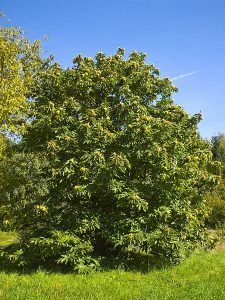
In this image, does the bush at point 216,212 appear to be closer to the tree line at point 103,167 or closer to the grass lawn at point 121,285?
the tree line at point 103,167

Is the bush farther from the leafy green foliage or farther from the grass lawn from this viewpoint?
the leafy green foliage

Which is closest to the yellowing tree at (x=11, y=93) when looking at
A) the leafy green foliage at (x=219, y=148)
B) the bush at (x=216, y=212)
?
the bush at (x=216, y=212)

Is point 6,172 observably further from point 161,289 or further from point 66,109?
point 161,289

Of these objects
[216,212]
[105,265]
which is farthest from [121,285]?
[216,212]

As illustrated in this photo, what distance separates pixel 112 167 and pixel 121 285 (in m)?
3.92

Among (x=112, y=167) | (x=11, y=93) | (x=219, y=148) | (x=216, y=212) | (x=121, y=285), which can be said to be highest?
(x=219, y=148)

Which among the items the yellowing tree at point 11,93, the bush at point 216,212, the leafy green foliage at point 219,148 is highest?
the leafy green foliage at point 219,148

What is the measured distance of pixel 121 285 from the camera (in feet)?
38.7

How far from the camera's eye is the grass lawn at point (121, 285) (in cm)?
1045

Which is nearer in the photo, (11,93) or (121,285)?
(121,285)

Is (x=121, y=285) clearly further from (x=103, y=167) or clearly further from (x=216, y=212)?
(x=216, y=212)

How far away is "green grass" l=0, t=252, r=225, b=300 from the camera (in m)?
10.4

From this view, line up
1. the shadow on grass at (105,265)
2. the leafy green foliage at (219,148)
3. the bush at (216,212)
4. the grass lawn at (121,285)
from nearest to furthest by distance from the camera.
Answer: the grass lawn at (121,285) < the shadow on grass at (105,265) < the bush at (216,212) < the leafy green foliage at (219,148)

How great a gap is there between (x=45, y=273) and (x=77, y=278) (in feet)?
4.39
